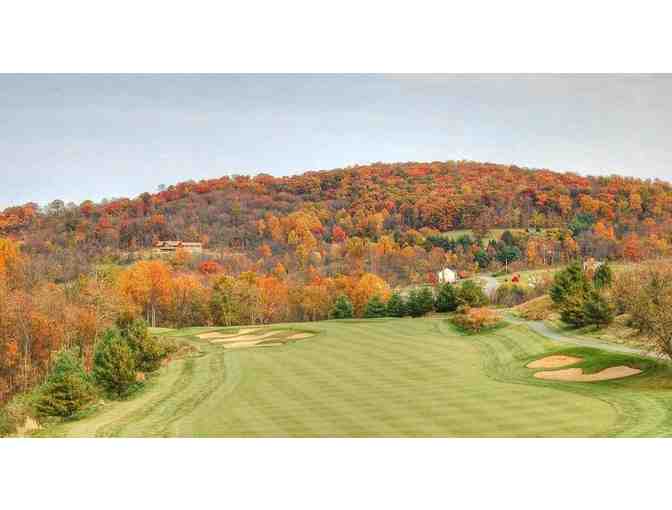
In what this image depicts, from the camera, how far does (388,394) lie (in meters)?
10.1

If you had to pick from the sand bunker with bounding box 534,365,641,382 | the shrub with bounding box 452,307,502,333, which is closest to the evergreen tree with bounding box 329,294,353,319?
the shrub with bounding box 452,307,502,333

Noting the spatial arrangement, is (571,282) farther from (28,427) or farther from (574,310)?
(28,427)

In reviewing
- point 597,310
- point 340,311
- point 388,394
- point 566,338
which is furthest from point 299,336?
point 597,310

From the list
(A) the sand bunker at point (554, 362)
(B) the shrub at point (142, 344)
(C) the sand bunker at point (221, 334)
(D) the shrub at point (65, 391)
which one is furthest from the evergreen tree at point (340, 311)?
(D) the shrub at point (65, 391)

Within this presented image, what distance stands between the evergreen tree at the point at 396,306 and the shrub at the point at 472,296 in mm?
1162

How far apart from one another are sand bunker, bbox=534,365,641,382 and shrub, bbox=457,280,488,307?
1965mm

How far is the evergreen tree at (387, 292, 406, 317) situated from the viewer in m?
11.9

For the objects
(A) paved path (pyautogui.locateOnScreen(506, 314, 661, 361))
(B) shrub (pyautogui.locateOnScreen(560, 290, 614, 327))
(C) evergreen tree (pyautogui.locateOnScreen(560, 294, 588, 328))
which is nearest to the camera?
(A) paved path (pyautogui.locateOnScreen(506, 314, 661, 361))

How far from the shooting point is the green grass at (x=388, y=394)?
30.2 feet

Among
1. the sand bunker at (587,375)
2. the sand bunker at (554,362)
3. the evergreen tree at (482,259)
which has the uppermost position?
the evergreen tree at (482,259)

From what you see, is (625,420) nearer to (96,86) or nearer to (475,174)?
(475,174)

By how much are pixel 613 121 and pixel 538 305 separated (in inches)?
160

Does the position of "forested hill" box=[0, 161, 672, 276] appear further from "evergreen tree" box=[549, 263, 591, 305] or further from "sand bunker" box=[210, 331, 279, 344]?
"sand bunker" box=[210, 331, 279, 344]

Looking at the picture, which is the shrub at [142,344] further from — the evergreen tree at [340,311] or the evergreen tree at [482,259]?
the evergreen tree at [482,259]
